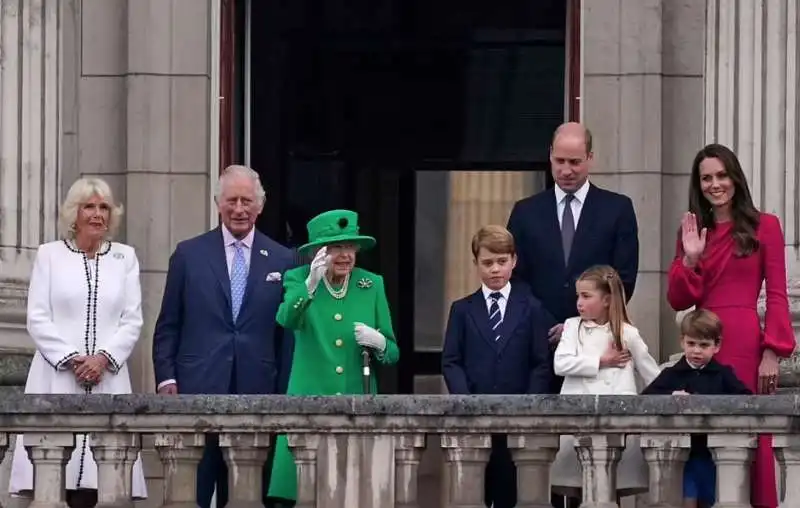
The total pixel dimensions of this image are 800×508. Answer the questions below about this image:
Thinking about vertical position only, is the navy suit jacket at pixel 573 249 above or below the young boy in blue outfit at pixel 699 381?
Result: above

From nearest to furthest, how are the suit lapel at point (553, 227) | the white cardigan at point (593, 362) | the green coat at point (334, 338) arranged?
the white cardigan at point (593, 362)
the green coat at point (334, 338)
the suit lapel at point (553, 227)

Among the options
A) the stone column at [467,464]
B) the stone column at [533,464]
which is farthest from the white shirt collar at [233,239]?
the stone column at [533,464]

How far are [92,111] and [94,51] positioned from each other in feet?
1.11

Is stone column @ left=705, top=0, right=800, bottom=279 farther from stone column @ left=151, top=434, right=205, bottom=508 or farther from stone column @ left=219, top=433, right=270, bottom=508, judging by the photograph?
stone column @ left=151, top=434, right=205, bottom=508

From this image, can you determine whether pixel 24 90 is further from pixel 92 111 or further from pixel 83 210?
pixel 83 210

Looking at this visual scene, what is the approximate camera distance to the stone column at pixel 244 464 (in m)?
12.0

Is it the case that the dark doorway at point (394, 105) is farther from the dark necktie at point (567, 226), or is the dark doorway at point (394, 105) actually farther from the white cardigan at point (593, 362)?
the white cardigan at point (593, 362)

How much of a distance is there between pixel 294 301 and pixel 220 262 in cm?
59

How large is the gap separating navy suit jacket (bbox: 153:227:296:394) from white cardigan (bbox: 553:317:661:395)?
1428 millimetres

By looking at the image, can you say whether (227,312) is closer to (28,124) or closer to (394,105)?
(28,124)

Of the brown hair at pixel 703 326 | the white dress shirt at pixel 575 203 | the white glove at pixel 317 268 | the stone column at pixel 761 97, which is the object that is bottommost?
the brown hair at pixel 703 326

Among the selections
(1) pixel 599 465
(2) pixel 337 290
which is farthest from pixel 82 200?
(1) pixel 599 465

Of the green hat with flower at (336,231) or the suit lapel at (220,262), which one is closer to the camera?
the green hat with flower at (336,231)

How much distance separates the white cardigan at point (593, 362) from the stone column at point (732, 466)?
65 cm
